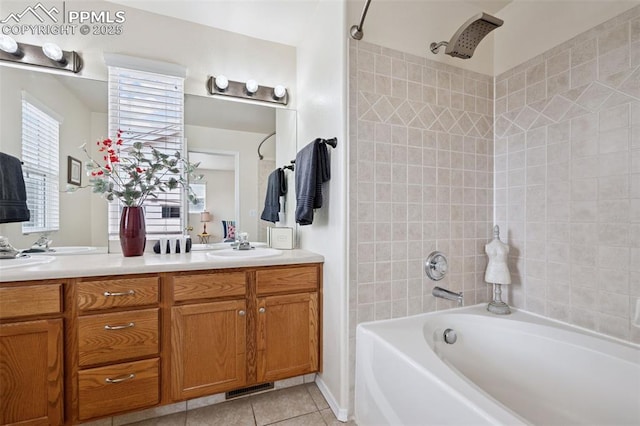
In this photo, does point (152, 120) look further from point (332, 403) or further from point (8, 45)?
point (332, 403)

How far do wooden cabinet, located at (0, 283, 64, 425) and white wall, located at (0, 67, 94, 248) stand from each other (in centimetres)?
63

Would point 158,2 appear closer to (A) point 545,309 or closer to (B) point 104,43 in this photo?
(B) point 104,43

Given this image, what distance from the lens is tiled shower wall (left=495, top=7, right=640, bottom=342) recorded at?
128cm

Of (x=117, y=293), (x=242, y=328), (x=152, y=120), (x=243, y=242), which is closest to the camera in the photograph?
(x=117, y=293)

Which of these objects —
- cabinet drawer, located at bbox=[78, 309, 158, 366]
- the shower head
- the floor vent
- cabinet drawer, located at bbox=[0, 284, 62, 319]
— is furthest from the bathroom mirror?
the shower head

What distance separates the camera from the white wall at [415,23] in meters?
1.56

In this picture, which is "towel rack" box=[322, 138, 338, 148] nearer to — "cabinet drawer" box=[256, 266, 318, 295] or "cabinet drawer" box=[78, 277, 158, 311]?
"cabinet drawer" box=[256, 266, 318, 295]

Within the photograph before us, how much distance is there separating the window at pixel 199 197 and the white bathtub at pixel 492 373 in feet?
4.64

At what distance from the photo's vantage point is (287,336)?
5.46 feet

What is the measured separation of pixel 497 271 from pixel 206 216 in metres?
2.02

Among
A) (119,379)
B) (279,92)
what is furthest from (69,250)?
(279,92)

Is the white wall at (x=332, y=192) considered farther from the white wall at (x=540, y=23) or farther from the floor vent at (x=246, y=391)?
the white wall at (x=540, y=23)

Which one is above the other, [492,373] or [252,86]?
[252,86]

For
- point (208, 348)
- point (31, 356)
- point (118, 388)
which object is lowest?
point (118, 388)
